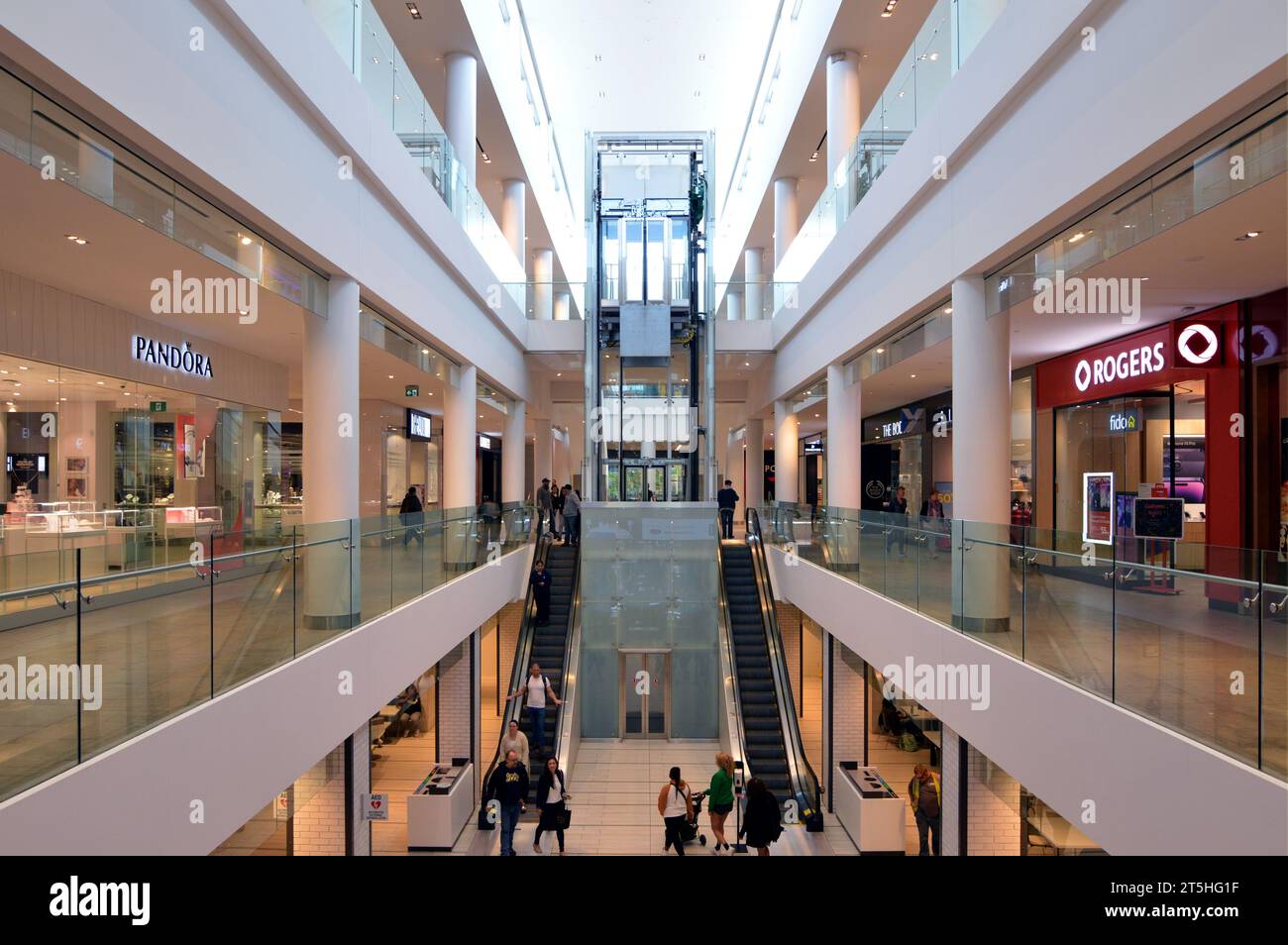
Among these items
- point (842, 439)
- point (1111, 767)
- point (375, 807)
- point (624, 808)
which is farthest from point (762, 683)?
point (1111, 767)

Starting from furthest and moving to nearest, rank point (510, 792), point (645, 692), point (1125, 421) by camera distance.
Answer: point (645, 692), point (1125, 421), point (510, 792)

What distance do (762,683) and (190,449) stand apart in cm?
986

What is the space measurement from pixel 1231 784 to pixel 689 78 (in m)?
23.2

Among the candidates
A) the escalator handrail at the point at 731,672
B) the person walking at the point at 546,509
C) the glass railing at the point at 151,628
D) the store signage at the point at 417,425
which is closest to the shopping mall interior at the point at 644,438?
the glass railing at the point at 151,628

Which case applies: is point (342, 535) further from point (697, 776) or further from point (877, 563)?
point (697, 776)

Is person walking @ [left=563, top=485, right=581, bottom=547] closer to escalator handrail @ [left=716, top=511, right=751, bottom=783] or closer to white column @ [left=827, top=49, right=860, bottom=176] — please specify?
escalator handrail @ [left=716, top=511, right=751, bottom=783]

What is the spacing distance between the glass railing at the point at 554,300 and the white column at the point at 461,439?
5.52 metres

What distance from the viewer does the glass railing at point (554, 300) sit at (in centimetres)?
2056

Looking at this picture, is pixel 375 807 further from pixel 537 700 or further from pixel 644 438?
pixel 644 438

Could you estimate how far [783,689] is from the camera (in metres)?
14.4

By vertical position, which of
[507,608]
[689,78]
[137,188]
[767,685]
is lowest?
[767,685]

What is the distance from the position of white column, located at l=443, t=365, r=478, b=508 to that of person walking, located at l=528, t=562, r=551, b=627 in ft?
5.91

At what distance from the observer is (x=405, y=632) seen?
8.71 meters
